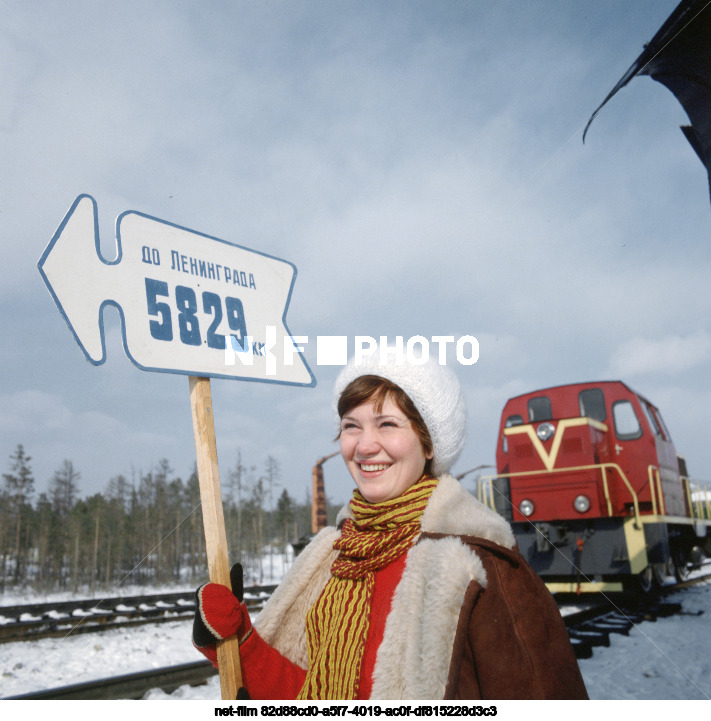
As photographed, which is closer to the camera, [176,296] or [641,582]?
[176,296]

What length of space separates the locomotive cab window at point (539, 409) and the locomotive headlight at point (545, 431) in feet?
1.97

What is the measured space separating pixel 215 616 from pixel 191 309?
965mm

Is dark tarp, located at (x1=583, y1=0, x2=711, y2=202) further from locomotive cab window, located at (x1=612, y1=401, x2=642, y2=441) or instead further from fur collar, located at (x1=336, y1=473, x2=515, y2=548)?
locomotive cab window, located at (x1=612, y1=401, x2=642, y2=441)

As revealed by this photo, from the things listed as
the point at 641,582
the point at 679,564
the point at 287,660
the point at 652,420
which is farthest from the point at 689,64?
the point at 679,564

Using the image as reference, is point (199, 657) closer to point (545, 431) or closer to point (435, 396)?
point (435, 396)

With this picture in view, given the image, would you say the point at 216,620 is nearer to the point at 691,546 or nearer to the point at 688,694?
the point at 688,694

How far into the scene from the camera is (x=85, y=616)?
697 cm

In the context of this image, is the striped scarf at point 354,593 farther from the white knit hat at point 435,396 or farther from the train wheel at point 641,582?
the train wheel at point 641,582

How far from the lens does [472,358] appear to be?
9.80 feet

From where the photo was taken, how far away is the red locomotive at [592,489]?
722cm

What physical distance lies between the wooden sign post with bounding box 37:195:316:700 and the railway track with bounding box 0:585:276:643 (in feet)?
16.6

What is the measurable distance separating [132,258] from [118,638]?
6.11 m

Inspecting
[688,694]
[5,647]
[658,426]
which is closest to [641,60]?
[688,694]

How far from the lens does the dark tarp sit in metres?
3.24
